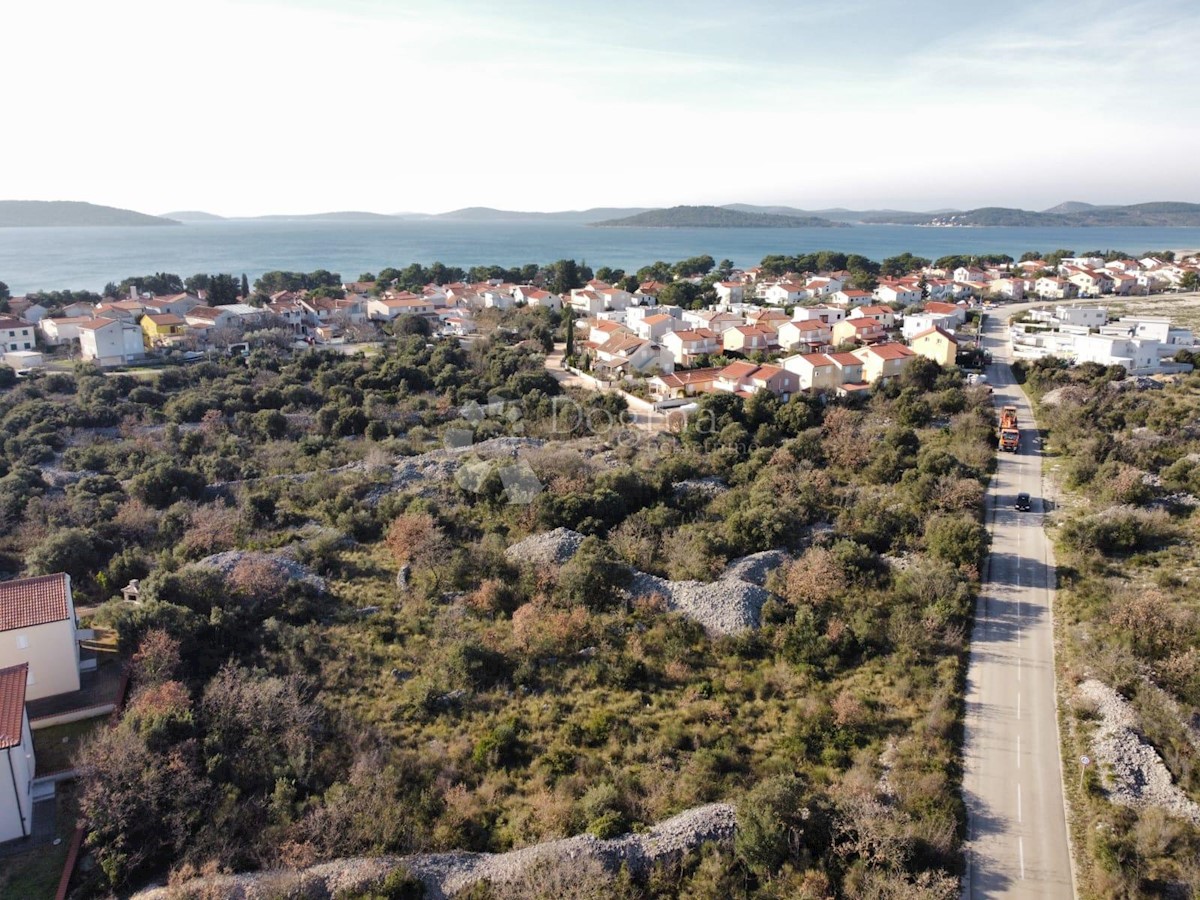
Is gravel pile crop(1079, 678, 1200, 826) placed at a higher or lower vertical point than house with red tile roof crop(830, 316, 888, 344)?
lower

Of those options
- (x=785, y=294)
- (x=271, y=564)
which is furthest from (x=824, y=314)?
(x=271, y=564)

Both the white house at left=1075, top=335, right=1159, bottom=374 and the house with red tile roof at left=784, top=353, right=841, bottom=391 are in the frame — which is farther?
the white house at left=1075, top=335, right=1159, bottom=374

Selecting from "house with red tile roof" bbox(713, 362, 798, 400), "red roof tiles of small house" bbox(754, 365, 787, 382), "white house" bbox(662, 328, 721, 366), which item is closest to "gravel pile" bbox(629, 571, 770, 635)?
"house with red tile roof" bbox(713, 362, 798, 400)

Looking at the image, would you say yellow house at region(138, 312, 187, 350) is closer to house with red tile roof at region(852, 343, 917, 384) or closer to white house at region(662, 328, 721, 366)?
white house at region(662, 328, 721, 366)

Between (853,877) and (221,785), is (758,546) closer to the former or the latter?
(853,877)

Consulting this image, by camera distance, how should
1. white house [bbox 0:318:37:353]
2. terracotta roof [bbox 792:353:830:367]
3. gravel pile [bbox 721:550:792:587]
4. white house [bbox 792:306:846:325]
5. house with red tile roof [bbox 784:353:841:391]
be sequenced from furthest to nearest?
white house [bbox 792:306:846:325]
white house [bbox 0:318:37:353]
terracotta roof [bbox 792:353:830:367]
house with red tile roof [bbox 784:353:841:391]
gravel pile [bbox 721:550:792:587]

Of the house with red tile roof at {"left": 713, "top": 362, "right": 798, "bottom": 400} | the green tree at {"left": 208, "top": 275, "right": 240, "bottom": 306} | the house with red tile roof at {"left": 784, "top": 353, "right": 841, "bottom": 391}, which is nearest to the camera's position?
the house with red tile roof at {"left": 713, "top": 362, "right": 798, "bottom": 400}
